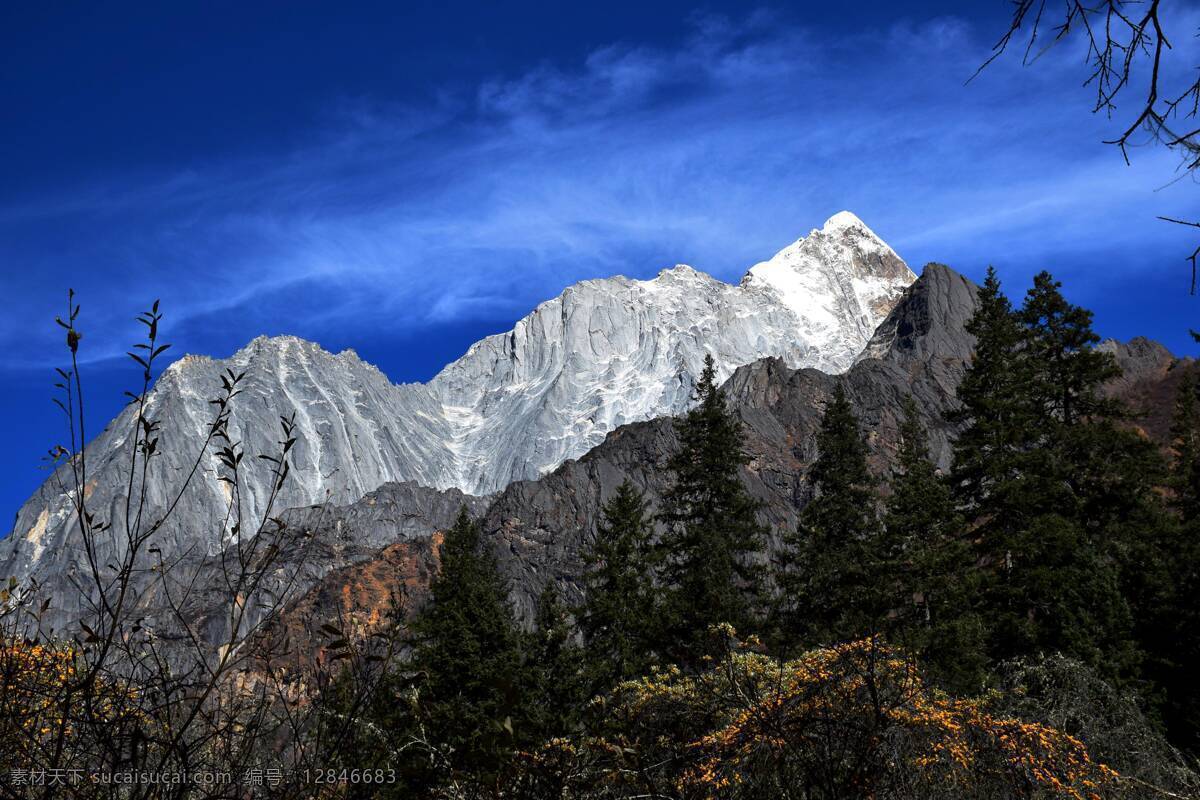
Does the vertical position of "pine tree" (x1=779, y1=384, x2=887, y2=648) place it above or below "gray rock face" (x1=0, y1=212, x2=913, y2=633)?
below

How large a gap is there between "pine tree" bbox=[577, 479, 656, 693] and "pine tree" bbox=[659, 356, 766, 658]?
2.28 ft

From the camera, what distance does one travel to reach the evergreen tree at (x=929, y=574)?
20.1m

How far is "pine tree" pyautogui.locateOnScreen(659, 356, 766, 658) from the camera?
23438 millimetres

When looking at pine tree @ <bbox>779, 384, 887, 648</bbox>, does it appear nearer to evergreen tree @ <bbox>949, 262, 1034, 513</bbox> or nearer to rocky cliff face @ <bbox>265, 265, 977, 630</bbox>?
evergreen tree @ <bbox>949, 262, 1034, 513</bbox>

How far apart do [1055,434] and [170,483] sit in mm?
119498

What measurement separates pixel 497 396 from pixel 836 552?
176 meters

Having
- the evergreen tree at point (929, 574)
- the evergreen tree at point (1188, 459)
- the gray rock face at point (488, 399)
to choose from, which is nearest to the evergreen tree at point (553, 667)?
the evergreen tree at point (929, 574)

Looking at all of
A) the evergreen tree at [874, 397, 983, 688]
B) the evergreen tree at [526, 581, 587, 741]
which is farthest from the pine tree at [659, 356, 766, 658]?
the evergreen tree at [874, 397, 983, 688]

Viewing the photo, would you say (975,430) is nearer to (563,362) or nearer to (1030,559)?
(1030,559)

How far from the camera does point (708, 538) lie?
25516mm

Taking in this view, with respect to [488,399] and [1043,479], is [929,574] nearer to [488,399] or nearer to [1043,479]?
[1043,479]

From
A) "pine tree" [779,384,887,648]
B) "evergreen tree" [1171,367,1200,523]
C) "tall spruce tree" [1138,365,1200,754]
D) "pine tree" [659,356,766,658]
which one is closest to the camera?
"tall spruce tree" [1138,365,1200,754]

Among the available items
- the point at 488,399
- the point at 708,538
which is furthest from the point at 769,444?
the point at 488,399

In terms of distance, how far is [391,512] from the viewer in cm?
11500
